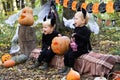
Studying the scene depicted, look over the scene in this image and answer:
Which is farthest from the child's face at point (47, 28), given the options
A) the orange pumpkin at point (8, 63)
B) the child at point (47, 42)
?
the orange pumpkin at point (8, 63)

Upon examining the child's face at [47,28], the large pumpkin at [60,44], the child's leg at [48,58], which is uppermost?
the child's face at [47,28]

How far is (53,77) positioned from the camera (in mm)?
6059

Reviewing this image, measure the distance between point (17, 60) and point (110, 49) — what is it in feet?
8.41

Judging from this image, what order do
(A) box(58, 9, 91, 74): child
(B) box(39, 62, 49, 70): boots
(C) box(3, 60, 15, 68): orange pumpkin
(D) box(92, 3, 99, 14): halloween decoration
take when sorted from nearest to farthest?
(A) box(58, 9, 91, 74): child
(B) box(39, 62, 49, 70): boots
(C) box(3, 60, 15, 68): orange pumpkin
(D) box(92, 3, 99, 14): halloween decoration

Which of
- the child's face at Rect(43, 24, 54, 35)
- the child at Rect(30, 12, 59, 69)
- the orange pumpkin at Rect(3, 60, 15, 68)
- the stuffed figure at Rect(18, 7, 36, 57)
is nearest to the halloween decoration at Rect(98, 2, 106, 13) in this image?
the child at Rect(30, 12, 59, 69)

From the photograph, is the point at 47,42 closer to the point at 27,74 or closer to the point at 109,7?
the point at 27,74

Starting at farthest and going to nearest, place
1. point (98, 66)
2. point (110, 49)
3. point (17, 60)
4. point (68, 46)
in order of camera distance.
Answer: point (110, 49), point (17, 60), point (68, 46), point (98, 66)

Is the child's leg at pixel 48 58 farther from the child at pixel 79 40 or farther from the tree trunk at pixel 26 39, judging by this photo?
the tree trunk at pixel 26 39

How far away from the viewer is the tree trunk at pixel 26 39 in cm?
761

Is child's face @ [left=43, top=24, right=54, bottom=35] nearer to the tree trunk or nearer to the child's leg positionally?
the child's leg

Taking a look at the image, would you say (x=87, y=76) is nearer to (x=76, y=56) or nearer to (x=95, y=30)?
(x=76, y=56)

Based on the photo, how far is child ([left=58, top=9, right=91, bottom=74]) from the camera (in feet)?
19.6

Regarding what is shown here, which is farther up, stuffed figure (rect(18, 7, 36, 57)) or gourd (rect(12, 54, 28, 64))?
stuffed figure (rect(18, 7, 36, 57))

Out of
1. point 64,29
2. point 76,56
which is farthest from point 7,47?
point 76,56
